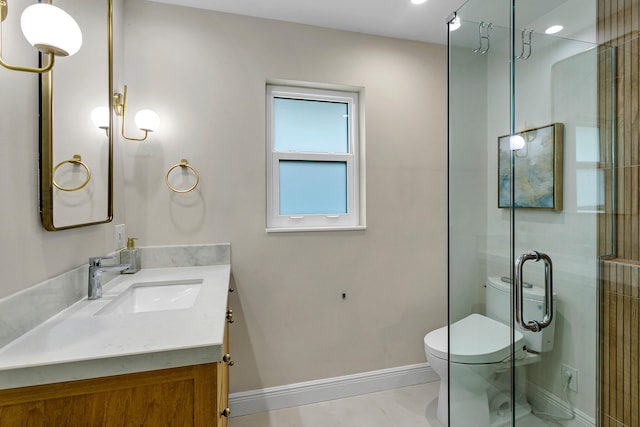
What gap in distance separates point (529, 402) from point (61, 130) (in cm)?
241

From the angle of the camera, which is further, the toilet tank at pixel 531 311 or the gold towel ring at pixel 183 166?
the gold towel ring at pixel 183 166

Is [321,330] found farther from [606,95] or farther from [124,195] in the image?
[606,95]

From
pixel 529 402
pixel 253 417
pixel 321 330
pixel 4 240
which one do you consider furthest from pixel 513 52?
pixel 253 417

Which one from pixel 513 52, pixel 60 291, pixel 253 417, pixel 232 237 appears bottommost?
pixel 253 417

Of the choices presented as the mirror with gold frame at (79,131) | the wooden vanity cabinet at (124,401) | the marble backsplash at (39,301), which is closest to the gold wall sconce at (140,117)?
the mirror with gold frame at (79,131)

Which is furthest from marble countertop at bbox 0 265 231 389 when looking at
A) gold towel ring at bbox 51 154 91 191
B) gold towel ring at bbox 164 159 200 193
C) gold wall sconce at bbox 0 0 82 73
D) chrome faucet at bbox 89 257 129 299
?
gold towel ring at bbox 164 159 200 193

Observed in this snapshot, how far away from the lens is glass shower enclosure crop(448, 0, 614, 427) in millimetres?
1419

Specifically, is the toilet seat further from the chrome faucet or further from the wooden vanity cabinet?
the chrome faucet

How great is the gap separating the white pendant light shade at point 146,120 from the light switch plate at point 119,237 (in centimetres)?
54

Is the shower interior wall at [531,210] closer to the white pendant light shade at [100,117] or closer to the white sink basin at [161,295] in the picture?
the white sink basin at [161,295]

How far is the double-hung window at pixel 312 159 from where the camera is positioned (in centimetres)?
203

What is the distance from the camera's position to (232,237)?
6.17ft

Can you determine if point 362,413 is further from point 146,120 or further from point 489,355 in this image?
point 146,120

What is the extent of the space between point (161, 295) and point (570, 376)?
202 cm
